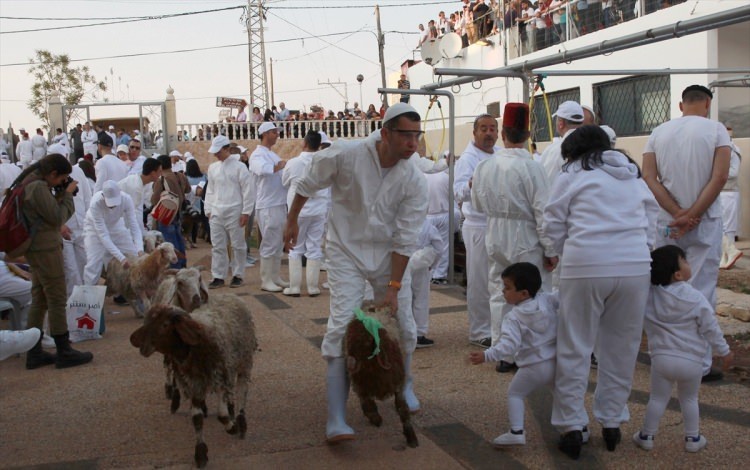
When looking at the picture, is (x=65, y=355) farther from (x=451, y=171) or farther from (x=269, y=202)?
(x=451, y=171)

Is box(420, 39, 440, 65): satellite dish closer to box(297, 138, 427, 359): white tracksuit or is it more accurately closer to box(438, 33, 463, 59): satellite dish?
box(438, 33, 463, 59): satellite dish

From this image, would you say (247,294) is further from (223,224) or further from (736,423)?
(736,423)

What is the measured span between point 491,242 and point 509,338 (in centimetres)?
191

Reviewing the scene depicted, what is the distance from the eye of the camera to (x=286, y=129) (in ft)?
102

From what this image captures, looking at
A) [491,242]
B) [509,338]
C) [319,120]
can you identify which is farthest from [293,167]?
[319,120]

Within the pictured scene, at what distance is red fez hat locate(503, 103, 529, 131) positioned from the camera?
636cm

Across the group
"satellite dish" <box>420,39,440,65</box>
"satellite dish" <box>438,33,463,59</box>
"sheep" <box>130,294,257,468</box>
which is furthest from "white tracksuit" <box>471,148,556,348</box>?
"satellite dish" <box>438,33,463,59</box>

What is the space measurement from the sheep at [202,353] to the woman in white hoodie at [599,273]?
208 centimetres

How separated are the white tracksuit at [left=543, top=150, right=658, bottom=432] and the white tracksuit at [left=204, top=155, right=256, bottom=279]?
24.8 feet

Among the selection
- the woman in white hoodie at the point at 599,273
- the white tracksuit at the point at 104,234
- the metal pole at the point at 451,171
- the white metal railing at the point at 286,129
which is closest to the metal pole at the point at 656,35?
the metal pole at the point at 451,171

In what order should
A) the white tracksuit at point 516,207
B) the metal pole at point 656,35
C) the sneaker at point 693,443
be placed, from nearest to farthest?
the sneaker at point 693,443 < the white tracksuit at point 516,207 < the metal pole at point 656,35

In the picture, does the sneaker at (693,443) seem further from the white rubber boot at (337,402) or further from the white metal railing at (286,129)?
the white metal railing at (286,129)

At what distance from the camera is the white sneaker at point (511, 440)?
468 centimetres

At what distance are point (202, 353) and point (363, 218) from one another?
1.34 m
